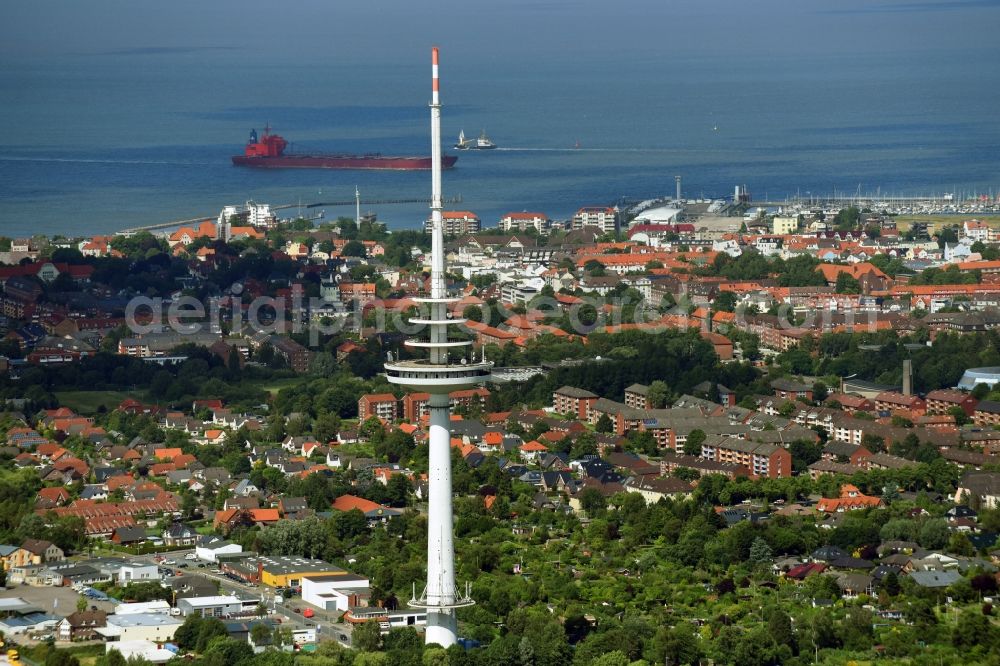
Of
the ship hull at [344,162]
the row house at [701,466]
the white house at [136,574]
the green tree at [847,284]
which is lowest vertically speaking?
the white house at [136,574]

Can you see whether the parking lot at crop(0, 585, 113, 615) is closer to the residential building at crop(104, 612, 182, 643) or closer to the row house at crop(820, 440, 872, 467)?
the residential building at crop(104, 612, 182, 643)

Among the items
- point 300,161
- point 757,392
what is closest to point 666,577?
point 757,392

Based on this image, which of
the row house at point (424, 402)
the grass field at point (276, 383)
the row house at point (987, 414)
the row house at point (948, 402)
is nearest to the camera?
the row house at point (987, 414)

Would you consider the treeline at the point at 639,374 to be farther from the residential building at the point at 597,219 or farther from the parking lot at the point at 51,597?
the residential building at the point at 597,219

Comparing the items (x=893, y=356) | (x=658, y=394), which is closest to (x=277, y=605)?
(x=658, y=394)

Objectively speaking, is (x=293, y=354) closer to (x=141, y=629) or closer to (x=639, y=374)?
(x=639, y=374)

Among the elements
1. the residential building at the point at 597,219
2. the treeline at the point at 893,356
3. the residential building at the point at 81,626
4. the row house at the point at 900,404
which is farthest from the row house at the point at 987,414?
the residential building at the point at 597,219

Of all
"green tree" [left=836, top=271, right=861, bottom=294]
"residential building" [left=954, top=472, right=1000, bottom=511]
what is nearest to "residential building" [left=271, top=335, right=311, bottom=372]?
"green tree" [left=836, top=271, right=861, bottom=294]
